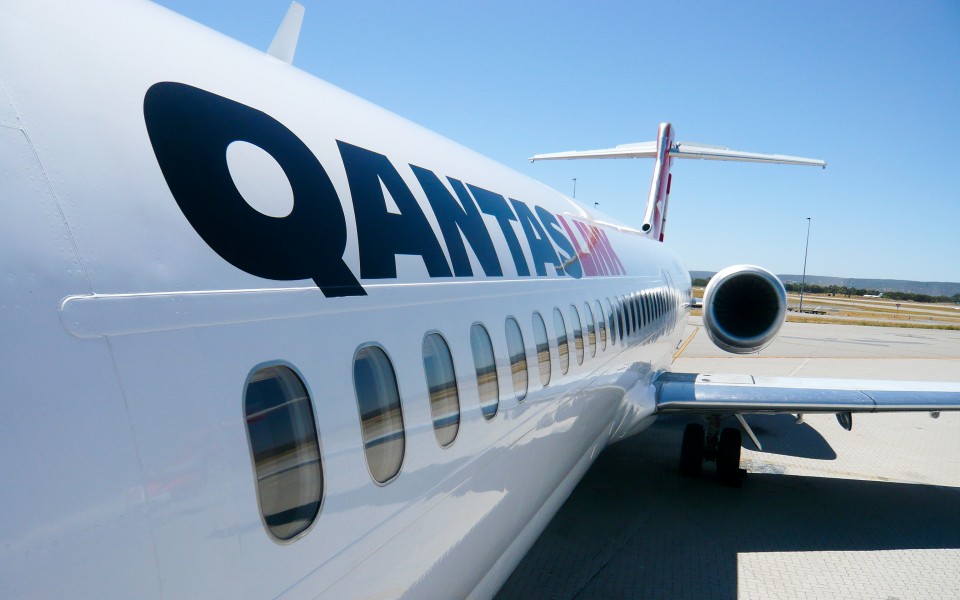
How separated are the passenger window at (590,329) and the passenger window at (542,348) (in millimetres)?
1178

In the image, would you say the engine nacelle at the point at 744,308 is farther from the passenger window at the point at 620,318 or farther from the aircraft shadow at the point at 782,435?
the passenger window at the point at 620,318

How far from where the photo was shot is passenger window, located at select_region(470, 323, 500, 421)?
3.28 meters

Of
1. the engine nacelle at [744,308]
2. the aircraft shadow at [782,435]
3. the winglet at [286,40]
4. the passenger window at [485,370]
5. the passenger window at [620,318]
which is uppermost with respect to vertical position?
the winglet at [286,40]

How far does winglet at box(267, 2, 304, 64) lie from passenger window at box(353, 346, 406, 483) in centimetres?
173

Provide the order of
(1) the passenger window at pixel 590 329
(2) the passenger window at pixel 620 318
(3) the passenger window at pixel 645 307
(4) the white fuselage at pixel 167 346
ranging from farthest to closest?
1. (3) the passenger window at pixel 645 307
2. (2) the passenger window at pixel 620 318
3. (1) the passenger window at pixel 590 329
4. (4) the white fuselage at pixel 167 346

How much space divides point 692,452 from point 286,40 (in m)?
7.85

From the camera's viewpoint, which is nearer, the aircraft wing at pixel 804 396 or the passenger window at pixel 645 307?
the aircraft wing at pixel 804 396

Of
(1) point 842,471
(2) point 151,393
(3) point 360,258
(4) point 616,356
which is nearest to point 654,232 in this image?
(1) point 842,471

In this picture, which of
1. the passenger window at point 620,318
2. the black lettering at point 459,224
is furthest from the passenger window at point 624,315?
the black lettering at point 459,224

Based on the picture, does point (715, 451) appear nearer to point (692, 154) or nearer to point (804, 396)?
point (804, 396)

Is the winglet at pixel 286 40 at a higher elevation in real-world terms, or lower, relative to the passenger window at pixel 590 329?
higher

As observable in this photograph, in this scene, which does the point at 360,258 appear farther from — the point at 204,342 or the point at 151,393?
the point at 151,393

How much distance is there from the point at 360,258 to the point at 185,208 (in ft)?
2.56

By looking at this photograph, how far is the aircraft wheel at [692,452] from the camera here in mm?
9188
